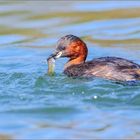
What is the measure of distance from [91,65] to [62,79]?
51 cm

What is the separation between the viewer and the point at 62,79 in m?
13.0

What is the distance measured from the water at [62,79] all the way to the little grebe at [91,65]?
22 centimetres

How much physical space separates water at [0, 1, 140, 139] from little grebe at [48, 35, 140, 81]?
22 centimetres

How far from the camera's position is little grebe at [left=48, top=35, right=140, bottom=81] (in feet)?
41.6

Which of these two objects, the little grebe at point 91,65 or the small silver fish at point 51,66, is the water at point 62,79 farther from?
the little grebe at point 91,65

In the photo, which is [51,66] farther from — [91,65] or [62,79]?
[91,65]

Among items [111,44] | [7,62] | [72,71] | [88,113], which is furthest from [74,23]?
[88,113]

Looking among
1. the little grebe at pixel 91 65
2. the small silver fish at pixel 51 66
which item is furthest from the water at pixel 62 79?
the little grebe at pixel 91 65

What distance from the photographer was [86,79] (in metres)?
12.9

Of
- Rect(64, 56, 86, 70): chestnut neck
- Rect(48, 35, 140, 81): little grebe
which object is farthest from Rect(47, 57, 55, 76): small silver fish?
Rect(64, 56, 86, 70): chestnut neck

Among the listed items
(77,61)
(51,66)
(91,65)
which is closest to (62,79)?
(91,65)

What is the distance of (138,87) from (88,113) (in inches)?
54.0

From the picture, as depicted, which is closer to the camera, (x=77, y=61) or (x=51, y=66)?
(x=51, y=66)

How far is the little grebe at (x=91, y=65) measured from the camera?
12680 millimetres
